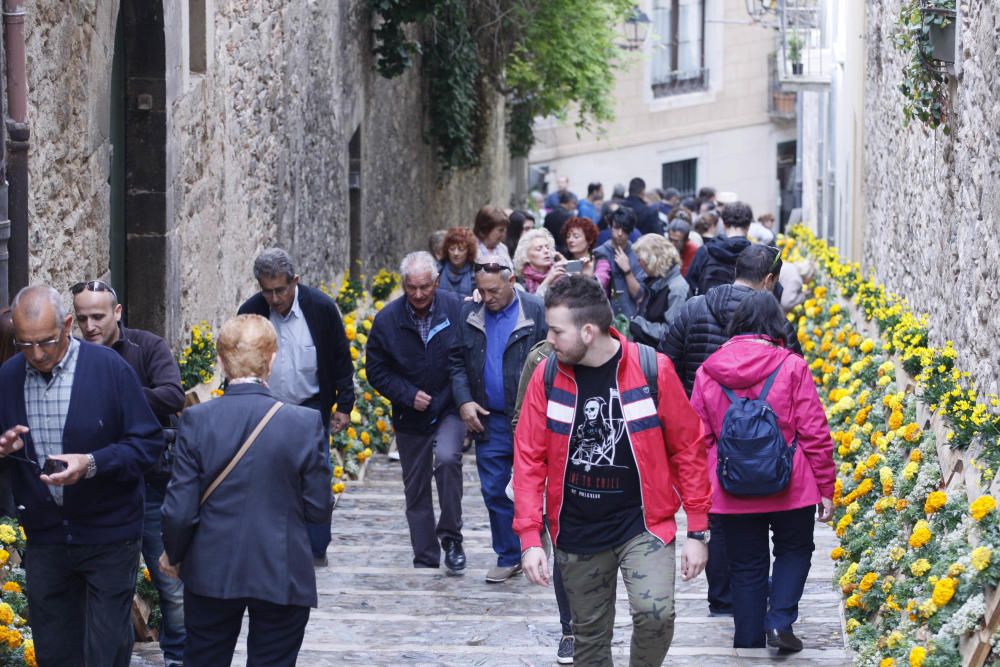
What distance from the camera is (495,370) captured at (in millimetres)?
7797

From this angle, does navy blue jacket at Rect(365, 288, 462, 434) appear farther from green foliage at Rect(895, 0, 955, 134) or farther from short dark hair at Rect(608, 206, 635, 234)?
short dark hair at Rect(608, 206, 635, 234)

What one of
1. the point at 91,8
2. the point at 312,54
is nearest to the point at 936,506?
the point at 91,8

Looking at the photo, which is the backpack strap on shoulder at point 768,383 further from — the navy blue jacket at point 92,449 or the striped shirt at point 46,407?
the striped shirt at point 46,407

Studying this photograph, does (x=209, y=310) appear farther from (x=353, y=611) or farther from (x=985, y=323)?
(x=985, y=323)

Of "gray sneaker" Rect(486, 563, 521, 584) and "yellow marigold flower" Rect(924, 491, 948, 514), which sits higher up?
"yellow marigold flower" Rect(924, 491, 948, 514)

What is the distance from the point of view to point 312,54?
1294 centimetres

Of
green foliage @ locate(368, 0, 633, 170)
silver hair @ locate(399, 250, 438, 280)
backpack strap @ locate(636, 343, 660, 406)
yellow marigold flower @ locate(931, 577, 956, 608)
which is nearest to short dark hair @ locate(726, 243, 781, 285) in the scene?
silver hair @ locate(399, 250, 438, 280)

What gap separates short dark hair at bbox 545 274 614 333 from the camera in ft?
17.0

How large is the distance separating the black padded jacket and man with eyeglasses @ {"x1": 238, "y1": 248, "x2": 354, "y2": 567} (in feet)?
5.43

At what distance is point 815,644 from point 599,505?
200 cm

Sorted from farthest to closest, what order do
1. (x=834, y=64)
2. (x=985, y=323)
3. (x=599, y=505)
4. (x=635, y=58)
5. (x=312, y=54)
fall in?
1. (x=635, y=58)
2. (x=834, y=64)
3. (x=312, y=54)
4. (x=985, y=323)
5. (x=599, y=505)

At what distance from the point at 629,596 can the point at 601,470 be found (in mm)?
448

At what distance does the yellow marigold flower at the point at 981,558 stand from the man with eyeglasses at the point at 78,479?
9.02 ft

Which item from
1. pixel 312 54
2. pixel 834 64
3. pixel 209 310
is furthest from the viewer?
pixel 834 64
